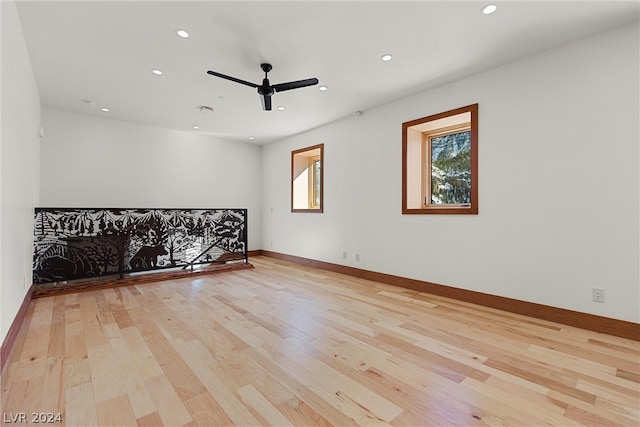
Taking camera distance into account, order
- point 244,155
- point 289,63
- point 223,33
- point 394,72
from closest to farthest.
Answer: point 223,33, point 289,63, point 394,72, point 244,155

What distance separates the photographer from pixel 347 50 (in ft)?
9.68

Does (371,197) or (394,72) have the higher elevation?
(394,72)

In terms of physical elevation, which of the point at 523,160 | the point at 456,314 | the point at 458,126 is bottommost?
the point at 456,314

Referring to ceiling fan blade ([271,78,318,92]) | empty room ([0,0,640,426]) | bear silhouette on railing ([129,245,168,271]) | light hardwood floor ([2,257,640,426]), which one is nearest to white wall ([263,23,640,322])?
empty room ([0,0,640,426])

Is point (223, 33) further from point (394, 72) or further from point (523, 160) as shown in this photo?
point (523, 160)

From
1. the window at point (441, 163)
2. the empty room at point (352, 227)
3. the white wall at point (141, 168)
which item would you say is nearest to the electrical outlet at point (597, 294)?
the empty room at point (352, 227)

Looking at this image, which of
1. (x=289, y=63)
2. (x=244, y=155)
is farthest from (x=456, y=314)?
(x=244, y=155)

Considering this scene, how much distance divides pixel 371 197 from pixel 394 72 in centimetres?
184

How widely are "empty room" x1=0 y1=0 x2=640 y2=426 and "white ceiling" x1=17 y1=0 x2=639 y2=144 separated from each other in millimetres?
26

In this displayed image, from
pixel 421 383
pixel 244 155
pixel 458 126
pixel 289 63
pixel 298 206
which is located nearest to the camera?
pixel 421 383

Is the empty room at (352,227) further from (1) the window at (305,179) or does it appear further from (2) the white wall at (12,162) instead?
(1) the window at (305,179)

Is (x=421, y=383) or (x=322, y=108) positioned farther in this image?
(x=322, y=108)

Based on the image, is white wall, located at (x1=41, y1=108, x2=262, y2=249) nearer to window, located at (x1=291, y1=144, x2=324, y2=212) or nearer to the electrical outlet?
window, located at (x1=291, y1=144, x2=324, y2=212)

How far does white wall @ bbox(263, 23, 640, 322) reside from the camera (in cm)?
255
